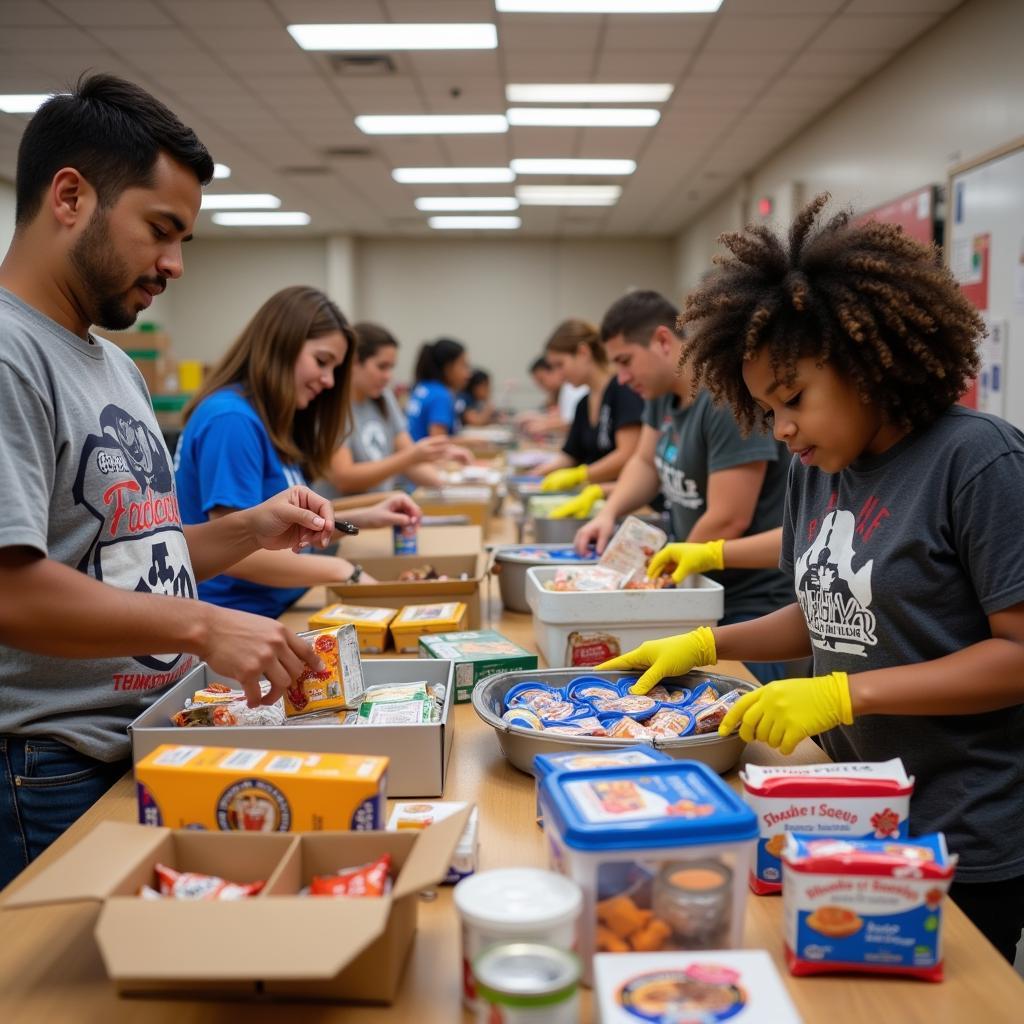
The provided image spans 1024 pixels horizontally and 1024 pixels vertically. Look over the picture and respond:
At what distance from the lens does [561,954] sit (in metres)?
0.79

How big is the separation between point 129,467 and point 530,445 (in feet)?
21.9

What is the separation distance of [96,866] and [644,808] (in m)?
0.53

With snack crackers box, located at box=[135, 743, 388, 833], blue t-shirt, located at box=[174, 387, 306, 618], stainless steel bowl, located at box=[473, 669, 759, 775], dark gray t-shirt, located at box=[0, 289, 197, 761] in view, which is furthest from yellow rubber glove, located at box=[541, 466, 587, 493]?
snack crackers box, located at box=[135, 743, 388, 833]

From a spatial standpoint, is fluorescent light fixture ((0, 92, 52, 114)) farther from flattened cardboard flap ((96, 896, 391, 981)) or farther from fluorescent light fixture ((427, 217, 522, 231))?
flattened cardboard flap ((96, 896, 391, 981))

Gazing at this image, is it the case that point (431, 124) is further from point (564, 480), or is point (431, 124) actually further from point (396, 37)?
point (564, 480)

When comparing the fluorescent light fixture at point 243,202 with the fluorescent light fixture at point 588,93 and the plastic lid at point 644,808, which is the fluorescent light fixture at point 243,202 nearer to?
the fluorescent light fixture at point 588,93

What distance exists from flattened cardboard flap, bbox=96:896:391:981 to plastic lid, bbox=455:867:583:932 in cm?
8

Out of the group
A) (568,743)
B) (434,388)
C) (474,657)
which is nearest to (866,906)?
(568,743)

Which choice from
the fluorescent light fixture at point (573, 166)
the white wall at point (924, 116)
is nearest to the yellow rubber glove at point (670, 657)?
the white wall at point (924, 116)

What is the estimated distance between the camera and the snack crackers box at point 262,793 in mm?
1036

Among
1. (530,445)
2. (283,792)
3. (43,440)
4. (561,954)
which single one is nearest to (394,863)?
(283,792)

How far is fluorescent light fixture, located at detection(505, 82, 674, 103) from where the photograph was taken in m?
6.74

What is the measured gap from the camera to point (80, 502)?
1355mm

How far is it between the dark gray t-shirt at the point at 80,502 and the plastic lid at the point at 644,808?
2.20 ft
